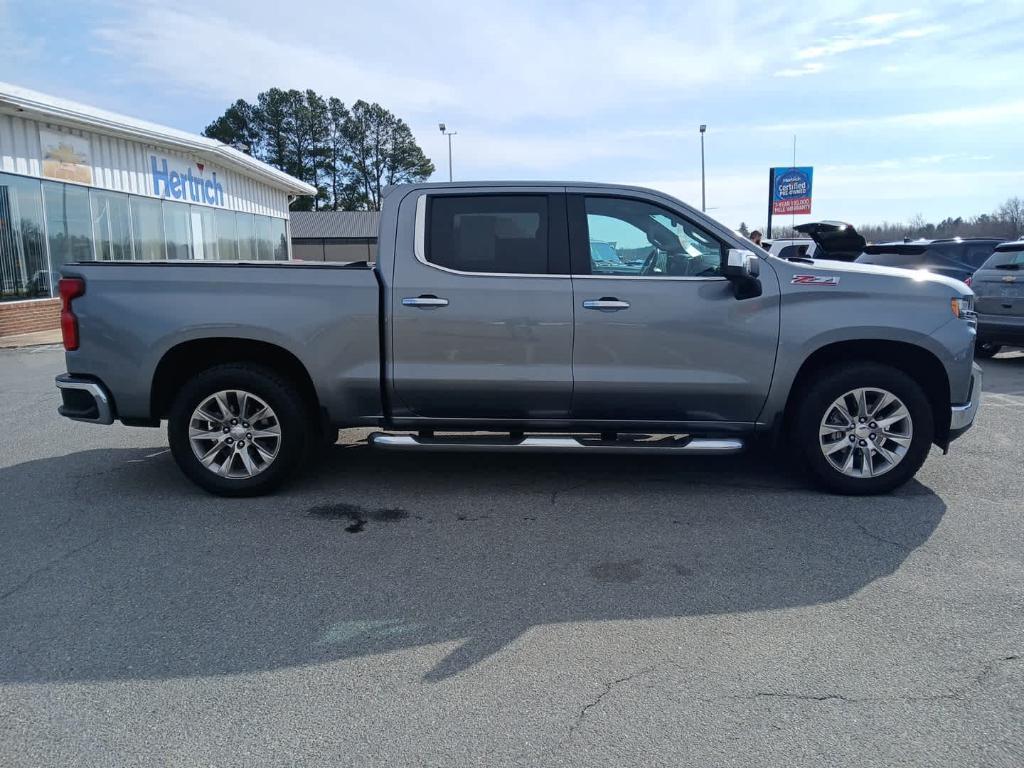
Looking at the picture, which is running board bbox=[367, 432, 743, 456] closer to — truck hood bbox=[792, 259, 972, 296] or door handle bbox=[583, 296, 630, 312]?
door handle bbox=[583, 296, 630, 312]

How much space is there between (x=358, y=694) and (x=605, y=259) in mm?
3258

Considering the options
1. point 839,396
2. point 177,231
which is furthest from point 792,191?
point 839,396

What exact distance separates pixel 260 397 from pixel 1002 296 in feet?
33.3

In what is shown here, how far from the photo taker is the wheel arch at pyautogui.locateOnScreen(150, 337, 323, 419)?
532 centimetres

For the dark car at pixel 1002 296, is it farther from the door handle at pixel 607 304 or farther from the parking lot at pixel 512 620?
the door handle at pixel 607 304

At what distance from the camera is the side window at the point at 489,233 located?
17.2 ft

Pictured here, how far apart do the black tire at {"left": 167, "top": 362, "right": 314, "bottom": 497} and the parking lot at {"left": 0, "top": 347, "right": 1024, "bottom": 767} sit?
0.15 m

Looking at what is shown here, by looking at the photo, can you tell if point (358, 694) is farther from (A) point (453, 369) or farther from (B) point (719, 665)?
(A) point (453, 369)

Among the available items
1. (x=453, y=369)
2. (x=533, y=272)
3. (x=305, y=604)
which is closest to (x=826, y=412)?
(x=533, y=272)

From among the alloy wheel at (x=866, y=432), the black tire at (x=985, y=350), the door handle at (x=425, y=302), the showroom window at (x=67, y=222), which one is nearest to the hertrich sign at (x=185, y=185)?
the showroom window at (x=67, y=222)

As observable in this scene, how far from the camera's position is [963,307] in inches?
207

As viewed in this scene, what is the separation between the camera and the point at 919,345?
5184 mm

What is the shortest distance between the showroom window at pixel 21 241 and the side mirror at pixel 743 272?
581 inches

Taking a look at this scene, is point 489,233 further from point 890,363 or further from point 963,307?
point 963,307
